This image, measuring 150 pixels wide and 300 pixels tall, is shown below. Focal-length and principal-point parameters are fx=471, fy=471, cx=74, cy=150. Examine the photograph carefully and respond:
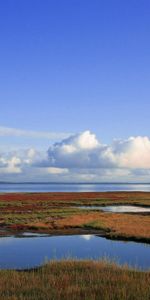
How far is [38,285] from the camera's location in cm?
1773

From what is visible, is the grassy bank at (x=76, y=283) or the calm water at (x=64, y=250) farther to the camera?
the calm water at (x=64, y=250)

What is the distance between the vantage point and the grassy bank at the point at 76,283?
614 inches

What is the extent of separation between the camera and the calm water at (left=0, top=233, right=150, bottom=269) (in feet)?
98.9

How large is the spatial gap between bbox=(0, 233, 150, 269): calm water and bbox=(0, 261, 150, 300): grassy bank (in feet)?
24.1

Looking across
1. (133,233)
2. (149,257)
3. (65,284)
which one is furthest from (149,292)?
(133,233)

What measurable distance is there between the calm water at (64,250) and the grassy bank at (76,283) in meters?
7.33

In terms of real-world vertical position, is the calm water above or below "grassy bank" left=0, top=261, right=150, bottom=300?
below

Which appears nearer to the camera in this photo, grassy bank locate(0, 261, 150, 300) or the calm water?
grassy bank locate(0, 261, 150, 300)

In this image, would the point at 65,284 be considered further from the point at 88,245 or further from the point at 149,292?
the point at 88,245

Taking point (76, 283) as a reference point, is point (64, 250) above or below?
below

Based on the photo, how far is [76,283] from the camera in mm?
17781

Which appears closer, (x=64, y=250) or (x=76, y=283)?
(x=76, y=283)

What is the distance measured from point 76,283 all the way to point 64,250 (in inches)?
680

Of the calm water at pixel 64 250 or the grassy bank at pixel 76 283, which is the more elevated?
the grassy bank at pixel 76 283
